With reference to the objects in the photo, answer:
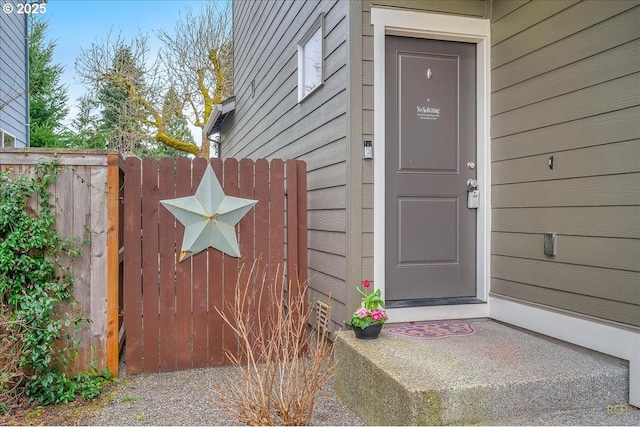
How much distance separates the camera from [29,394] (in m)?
3.05

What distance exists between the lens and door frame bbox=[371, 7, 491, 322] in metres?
3.44

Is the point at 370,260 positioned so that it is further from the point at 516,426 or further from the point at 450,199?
the point at 516,426

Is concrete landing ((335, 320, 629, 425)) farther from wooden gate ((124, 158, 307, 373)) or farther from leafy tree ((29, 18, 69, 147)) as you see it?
leafy tree ((29, 18, 69, 147))

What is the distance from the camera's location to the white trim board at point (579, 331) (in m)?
2.52

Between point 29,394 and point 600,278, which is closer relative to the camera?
point 600,278

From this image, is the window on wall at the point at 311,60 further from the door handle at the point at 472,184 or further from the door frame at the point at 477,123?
the door handle at the point at 472,184

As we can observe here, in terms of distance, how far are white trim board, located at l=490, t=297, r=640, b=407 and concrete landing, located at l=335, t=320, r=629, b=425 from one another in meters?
0.04

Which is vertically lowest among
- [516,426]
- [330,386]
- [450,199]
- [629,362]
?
[330,386]

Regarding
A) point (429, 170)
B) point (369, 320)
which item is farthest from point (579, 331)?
point (429, 170)

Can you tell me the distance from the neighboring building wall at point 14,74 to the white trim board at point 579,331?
7.54m

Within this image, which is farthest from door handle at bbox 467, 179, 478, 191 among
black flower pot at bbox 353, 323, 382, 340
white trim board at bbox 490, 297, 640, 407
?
black flower pot at bbox 353, 323, 382, 340

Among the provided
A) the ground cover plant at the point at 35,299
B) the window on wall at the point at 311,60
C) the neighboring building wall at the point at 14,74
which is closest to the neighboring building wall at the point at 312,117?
the window on wall at the point at 311,60

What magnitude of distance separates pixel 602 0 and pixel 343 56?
164cm

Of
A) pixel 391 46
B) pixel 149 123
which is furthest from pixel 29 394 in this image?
pixel 149 123
